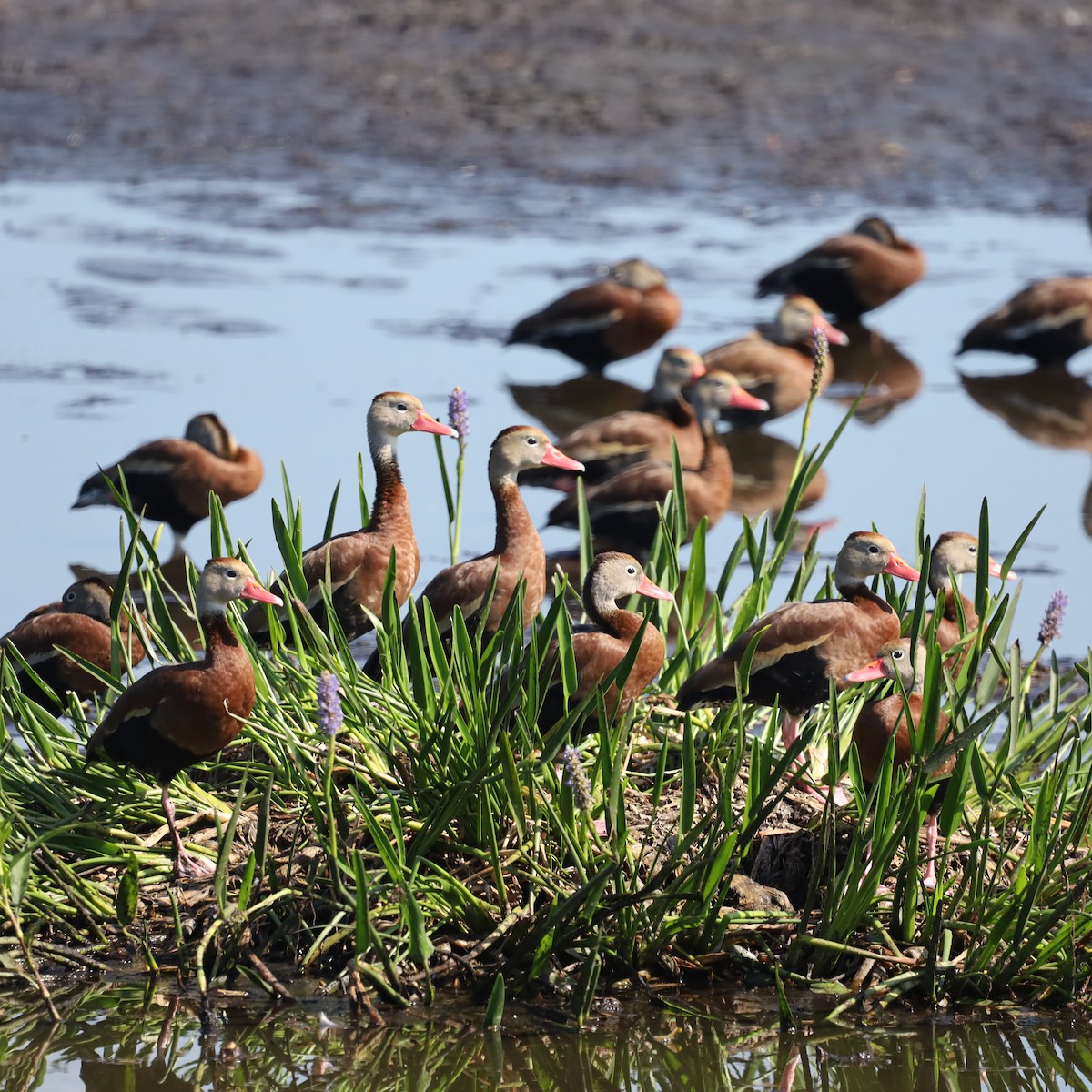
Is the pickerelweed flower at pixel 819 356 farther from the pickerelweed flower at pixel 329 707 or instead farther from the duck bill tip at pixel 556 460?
the pickerelweed flower at pixel 329 707

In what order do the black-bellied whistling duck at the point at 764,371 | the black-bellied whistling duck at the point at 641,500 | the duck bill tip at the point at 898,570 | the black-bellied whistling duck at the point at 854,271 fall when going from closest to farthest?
the duck bill tip at the point at 898,570, the black-bellied whistling duck at the point at 641,500, the black-bellied whistling duck at the point at 764,371, the black-bellied whistling duck at the point at 854,271

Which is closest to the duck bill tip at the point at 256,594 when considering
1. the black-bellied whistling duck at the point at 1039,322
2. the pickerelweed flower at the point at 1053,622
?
the pickerelweed flower at the point at 1053,622

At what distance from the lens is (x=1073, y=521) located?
8.39m

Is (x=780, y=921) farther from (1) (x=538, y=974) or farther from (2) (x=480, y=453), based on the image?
(2) (x=480, y=453)

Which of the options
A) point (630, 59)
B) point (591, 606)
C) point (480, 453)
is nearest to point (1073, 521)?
point (480, 453)

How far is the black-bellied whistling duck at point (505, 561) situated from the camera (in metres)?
5.80

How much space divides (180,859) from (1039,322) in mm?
7213

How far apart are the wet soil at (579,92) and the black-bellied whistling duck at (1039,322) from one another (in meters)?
3.80

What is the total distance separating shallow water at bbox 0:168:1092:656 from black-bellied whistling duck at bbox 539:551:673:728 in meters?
2.08

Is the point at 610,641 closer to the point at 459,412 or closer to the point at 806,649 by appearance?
the point at 806,649

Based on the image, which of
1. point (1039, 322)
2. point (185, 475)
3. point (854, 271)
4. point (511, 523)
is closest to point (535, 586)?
point (511, 523)

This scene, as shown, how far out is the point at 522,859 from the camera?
179 inches

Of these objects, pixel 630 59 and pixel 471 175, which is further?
pixel 630 59

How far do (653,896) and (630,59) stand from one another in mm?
13925
